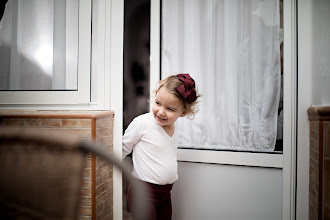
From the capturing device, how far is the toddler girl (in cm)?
120

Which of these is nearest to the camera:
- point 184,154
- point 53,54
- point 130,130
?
point 130,130

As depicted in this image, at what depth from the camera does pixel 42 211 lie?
1.64ft

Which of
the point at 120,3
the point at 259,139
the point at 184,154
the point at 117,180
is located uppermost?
the point at 120,3

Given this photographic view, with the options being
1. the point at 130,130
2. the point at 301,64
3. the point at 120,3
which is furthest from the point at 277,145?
the point at 120,3

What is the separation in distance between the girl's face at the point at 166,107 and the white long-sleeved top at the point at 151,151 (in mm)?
76

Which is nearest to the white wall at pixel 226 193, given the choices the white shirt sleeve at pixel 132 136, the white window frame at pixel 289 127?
the white window frame at pixel 289 127

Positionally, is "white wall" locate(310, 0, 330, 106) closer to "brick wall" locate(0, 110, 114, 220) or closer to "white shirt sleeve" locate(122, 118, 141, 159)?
"white shirt sleeve" locate(122, 118, 141, 159)

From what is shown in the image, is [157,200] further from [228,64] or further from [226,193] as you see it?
[228,64]

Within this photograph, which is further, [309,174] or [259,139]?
[259,139]

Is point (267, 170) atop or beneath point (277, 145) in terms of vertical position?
beneath

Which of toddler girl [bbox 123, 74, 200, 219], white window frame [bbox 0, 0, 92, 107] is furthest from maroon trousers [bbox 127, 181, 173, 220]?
white window frame [bbox 0, 0, 92, 107]

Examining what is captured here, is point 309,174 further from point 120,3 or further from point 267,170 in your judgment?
point 120,3

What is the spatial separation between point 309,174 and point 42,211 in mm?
1421

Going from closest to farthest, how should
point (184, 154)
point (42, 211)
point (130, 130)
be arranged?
point (42, 211) < point (130, 130) < point (184, 154)
